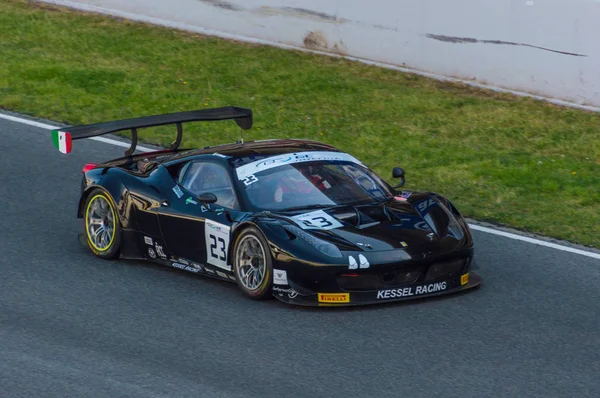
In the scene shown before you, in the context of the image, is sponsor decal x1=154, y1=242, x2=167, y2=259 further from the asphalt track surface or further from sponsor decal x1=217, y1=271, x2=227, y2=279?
sponsor decal x1=217, y1=271, x2=227, y2=279

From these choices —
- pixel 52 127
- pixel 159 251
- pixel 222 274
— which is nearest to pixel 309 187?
pixel 222 274

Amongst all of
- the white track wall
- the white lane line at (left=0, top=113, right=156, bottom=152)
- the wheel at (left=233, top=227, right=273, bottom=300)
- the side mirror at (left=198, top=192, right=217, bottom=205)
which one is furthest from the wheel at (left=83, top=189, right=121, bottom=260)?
the white track wall

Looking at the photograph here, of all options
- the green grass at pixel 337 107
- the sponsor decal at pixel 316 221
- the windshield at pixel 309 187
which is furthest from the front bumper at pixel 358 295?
the green grass at pixel 337 107

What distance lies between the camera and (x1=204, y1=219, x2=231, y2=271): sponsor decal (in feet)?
30.1

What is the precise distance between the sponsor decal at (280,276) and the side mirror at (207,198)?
3.25 feet

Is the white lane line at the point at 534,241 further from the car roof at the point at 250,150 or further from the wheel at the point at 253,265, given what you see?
the wheel at the point at 253,265

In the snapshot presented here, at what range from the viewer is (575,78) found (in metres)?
14.2

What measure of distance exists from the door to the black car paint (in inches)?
0.5

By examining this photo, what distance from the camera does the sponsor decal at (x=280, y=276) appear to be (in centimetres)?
864

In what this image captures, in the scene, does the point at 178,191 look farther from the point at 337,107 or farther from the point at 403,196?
the point at 337,107

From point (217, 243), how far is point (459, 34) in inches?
264

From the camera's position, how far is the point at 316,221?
29.1 feet

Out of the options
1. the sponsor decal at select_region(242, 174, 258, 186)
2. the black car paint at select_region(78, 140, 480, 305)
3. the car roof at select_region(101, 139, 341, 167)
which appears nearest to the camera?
the black car paint at select_region(78, 140, 480, 305)

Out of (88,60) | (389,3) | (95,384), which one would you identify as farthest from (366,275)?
(88,60)
